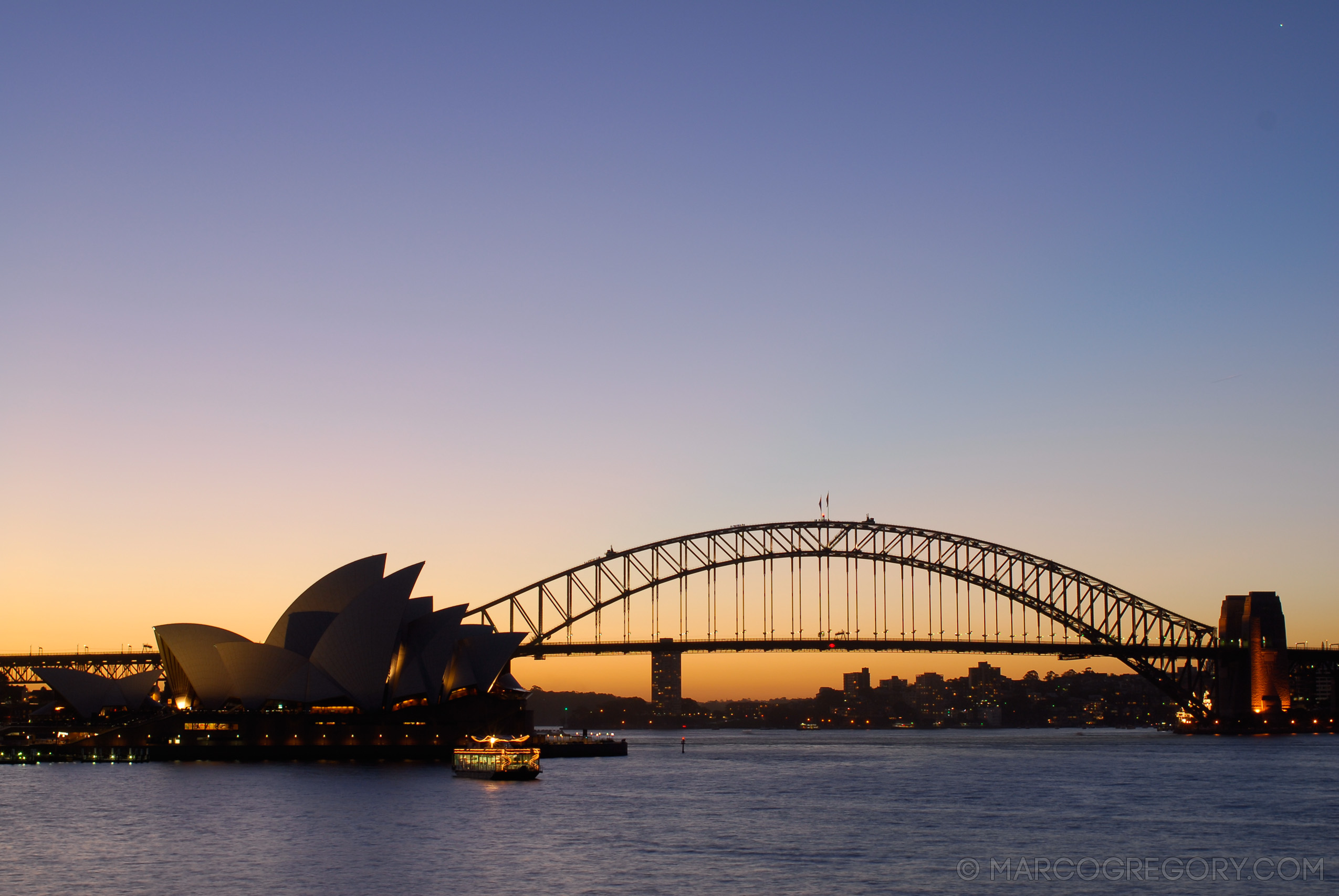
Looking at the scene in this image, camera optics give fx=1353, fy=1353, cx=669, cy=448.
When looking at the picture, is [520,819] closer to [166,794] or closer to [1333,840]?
[166,794]

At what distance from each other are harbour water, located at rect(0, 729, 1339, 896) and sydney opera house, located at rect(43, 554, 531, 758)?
5.16 metres

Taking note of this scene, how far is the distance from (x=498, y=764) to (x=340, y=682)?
18.2 meters

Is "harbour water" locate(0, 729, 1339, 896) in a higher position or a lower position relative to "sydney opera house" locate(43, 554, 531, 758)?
lower

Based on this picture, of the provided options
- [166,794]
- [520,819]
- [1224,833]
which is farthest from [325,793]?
[1224,833]

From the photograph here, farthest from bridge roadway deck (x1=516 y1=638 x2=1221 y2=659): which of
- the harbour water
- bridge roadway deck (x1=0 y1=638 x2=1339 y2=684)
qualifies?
the harbour water

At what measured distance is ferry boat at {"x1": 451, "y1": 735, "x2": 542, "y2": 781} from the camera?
2395 inches

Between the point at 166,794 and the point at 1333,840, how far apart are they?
136 ft

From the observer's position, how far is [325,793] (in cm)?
5125

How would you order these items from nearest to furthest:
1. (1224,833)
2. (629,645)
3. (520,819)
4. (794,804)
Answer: (1224,833) < (520,819) < (794,804) < (629,645)

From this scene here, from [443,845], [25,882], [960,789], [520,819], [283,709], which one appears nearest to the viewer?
[25,882]

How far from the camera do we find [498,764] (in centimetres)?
6128

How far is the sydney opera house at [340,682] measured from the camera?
75.2 metres

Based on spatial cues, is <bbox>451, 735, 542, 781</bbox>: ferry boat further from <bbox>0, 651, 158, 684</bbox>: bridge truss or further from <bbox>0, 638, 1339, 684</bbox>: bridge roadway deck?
<bbox>0, 651, 158, 684</bbox>: bridge truss

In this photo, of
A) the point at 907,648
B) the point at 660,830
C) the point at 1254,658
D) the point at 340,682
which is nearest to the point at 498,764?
the point at 340,682
